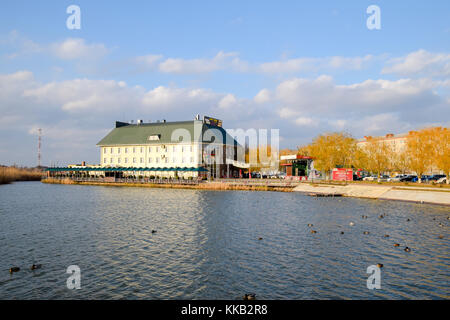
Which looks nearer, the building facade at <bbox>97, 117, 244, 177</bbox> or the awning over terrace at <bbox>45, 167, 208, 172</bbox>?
the awning over terrace at <bbox>45, 167, 208, 172</bbox>

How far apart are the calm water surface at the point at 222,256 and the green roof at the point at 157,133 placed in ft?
203

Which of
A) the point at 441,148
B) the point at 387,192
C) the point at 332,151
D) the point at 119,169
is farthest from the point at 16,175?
the point at 441,148

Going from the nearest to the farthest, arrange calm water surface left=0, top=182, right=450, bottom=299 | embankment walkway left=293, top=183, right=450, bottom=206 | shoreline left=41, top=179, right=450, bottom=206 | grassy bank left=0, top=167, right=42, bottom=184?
calm water surface left=0, top=182, right=450, bottom=299 < embankment walkway left=293, top=183, right=450, bottom=206 < shoreline left=41, top=179, right=450, bottom=206 < grassy bank left=0, top=167, right=42, bottom=184

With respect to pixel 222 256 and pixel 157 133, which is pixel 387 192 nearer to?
pixel 222 256

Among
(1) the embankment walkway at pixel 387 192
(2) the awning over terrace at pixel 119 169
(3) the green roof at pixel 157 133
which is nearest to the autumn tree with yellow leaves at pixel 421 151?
(1) the embankment walkway at pixel 387 192

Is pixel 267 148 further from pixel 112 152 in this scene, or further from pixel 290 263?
pixel 290 263

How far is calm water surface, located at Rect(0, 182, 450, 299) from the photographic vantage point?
14.1 metres

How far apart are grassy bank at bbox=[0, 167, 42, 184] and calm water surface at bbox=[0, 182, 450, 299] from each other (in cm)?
7445

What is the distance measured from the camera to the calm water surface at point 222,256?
14086mm

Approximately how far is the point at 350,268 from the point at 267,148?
12534 centimetres

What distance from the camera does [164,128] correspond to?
99.9 meters

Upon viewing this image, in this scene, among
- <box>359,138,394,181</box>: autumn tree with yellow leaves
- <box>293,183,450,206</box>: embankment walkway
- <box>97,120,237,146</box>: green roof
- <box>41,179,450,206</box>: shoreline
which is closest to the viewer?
<box>293,183,450,206</box>: embankment walkway

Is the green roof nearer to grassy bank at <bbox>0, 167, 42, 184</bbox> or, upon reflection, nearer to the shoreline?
the shoreline

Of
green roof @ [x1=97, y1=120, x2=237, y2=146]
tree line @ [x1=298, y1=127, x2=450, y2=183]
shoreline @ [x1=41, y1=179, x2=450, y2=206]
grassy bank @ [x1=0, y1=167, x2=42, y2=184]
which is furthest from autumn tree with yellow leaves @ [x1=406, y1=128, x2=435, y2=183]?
grassy bank @ [x1=0, y1=167, x2=42, y2=184]
